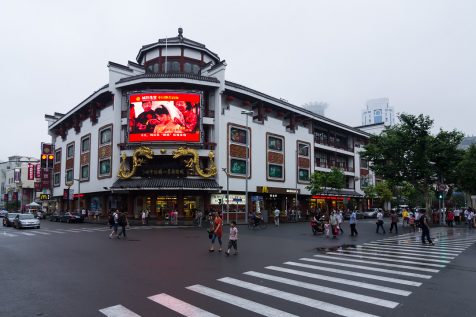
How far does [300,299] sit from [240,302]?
1307 mm

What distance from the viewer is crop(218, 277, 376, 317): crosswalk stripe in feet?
23.5

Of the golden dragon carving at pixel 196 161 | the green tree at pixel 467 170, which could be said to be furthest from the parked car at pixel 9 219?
the green tree at pixel 467 170

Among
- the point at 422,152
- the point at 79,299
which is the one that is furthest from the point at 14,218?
the point at 422,152

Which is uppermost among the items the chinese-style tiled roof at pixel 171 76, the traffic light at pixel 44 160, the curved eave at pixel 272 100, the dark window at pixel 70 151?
the chinese-style tiled roof at pixel 171 76

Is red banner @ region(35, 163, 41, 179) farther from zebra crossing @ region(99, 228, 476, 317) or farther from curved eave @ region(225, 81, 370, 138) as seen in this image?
zebra crossing @ region(99, 228, 476, 317)

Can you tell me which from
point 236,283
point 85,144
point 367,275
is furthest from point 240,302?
point 85,144

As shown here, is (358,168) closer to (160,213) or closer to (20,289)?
(160,213)

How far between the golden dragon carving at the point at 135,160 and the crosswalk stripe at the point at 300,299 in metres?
31.4

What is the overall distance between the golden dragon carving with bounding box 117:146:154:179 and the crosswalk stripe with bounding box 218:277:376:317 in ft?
103

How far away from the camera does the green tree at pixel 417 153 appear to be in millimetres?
34938

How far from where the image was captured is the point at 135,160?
40469 millimetres

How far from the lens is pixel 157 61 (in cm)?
4703

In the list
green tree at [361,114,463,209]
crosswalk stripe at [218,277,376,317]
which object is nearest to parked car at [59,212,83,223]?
green tree at [361,114,463,209]

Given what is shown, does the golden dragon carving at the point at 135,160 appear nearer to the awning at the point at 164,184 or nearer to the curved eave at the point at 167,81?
the awning at the point at 164,184
